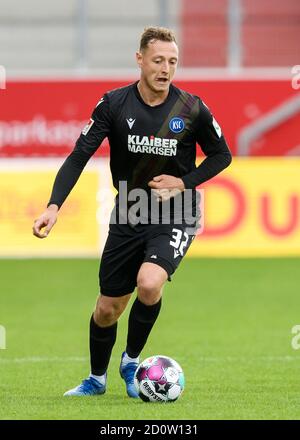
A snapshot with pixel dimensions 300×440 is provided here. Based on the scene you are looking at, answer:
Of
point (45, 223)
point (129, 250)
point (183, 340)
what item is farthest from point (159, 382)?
point (183, 340)

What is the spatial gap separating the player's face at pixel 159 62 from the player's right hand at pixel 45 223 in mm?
989

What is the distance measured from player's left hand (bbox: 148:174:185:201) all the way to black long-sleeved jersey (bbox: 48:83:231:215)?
79mm

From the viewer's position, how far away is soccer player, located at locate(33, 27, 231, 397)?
23.1ft

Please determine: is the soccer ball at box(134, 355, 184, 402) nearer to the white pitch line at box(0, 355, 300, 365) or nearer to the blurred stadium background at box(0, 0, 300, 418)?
the white pitch line at box(0, 355, 300, 365)

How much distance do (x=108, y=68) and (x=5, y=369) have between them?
11.8 m

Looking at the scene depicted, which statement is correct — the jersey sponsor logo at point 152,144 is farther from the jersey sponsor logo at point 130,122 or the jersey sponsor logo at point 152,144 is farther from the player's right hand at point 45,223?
the player's right hand at point 45,223

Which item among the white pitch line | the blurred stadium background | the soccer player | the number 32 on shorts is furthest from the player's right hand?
the blurred stadium background

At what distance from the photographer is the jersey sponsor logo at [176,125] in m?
7.09

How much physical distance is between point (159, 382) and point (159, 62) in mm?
1925

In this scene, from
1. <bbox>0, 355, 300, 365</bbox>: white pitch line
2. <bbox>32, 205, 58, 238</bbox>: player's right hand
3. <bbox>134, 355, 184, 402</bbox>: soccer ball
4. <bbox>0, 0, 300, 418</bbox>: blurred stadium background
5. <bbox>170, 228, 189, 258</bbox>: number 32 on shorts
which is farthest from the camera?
<bbox>0, 0, 300, 418</bbox>: blurred stadium background
